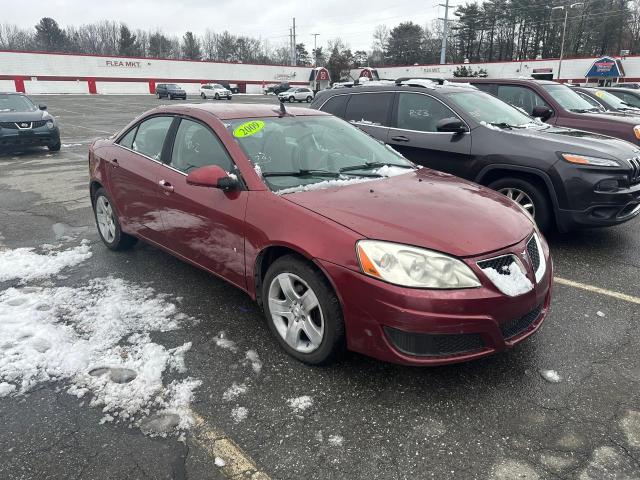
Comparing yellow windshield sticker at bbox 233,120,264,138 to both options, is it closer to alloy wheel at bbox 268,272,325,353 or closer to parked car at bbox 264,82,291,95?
alloy wheel at bbox 268,272,325,353

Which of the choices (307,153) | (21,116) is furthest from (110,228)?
(21,116)

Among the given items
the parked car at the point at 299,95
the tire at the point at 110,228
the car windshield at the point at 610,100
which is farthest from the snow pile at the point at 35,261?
the parked car at the point at 299,95

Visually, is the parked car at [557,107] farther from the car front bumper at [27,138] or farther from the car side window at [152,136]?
the car front bumper at [27,138]

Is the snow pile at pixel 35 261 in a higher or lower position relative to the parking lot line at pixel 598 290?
higher

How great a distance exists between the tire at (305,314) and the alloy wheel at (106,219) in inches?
100

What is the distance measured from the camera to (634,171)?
16.2 ft

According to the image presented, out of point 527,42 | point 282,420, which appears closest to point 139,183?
point 282,420

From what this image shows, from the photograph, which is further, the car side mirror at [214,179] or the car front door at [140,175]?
the car front door at [140,175]

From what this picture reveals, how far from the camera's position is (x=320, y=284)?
108 inches

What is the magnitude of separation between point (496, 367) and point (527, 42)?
82.3 metres

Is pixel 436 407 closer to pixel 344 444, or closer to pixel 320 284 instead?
pixel 344 444

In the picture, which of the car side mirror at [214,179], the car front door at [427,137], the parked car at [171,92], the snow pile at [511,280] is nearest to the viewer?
the snow pile at [511,280]

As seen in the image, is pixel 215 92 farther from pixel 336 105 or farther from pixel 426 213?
pixel 426 213

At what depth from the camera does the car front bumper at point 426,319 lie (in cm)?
248
